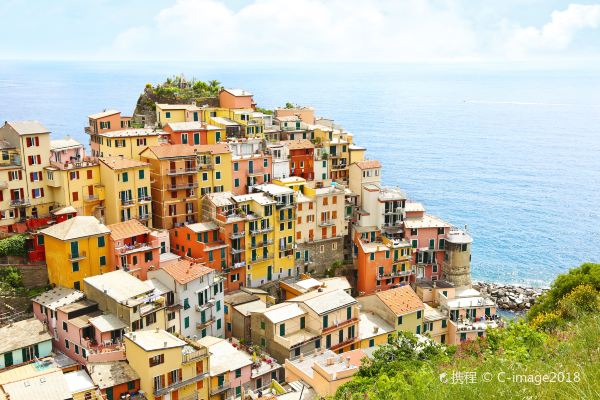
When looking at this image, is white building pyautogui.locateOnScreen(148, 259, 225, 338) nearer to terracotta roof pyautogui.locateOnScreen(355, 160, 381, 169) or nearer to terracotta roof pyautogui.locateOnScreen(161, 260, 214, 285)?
terracotta roof pyautogui.locateOnScreen(161, 260, 214, 285)

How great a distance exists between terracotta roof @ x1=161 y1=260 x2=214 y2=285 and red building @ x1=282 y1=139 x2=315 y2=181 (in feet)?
70.3

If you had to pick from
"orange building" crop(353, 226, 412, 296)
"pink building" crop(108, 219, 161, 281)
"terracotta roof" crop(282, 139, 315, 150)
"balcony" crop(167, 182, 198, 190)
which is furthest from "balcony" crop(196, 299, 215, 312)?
"terracotta roof" crop(282, 139, 315, 150)

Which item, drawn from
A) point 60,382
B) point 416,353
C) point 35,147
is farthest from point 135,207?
point 416,353

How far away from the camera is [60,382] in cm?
3212

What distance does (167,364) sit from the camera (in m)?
35.0

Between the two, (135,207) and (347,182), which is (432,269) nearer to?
(347,182)

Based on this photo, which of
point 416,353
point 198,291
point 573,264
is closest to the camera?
point 416,353

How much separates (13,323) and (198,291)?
1187 centimetres

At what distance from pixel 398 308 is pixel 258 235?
12849mm

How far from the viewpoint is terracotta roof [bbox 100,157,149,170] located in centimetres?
4996

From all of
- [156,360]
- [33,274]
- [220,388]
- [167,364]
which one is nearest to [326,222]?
[220,388]

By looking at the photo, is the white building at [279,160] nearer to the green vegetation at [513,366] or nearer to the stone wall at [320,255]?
the stone wall at [320,255]

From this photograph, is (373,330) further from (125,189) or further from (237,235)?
(125,189)

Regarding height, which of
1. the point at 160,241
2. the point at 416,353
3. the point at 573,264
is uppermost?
the point at 160,241
